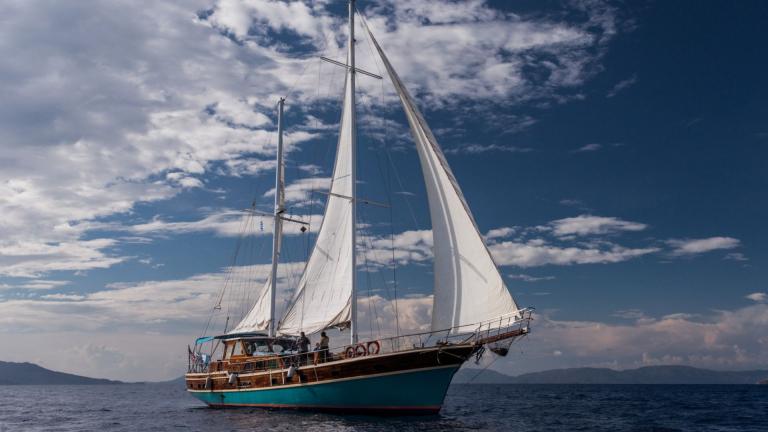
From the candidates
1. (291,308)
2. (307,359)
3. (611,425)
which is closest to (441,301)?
(307,359)

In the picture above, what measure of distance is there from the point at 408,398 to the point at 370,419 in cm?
218

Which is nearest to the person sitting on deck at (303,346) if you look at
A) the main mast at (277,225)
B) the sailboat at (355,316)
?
the sailboat at (355,316)

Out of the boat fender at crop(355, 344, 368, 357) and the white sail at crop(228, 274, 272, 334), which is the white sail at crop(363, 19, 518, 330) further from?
the white sail at crop(228, 274, 272, 334)

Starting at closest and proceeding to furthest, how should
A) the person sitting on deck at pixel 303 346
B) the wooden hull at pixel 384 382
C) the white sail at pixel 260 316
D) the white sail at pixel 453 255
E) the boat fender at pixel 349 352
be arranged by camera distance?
the white sail at pixel 453 255 → the wooden hull at pixel 384 382 → the boat fender at pixel 349 352 → the person sitting on deck at pixel 303 346 → the white sail at pixel 260 316

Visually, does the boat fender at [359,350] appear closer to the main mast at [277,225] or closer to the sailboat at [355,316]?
the sailboat at [355,316]

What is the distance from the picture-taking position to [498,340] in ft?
95.6

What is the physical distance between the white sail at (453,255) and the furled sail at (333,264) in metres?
5.04

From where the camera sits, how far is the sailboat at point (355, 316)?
28.3m

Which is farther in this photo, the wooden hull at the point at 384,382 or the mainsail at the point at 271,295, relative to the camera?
the mainsail at the point at 271,295

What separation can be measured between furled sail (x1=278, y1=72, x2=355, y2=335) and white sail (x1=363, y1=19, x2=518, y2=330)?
504 centimetres

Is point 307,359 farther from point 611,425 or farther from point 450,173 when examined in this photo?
point 611,425

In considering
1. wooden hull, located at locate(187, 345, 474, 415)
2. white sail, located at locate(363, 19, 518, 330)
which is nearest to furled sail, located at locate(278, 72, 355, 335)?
wooden hull, located at locate(187, 345, 474, 415)

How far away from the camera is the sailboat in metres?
28.3

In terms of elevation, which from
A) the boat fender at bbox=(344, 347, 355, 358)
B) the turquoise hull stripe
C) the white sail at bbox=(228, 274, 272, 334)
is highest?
the white sail at bbox=(228, 274, 272, 334)
